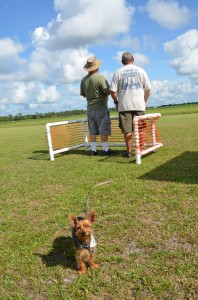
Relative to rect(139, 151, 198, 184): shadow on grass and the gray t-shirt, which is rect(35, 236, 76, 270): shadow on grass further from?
the gray t-shirt

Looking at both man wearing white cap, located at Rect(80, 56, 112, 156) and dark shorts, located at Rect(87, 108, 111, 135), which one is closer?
man wearing white cap, located at Rect(80, 56, 112, 156)

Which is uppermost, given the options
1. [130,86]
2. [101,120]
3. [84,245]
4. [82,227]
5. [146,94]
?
[130,86]

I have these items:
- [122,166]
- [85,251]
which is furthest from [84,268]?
[122,166]

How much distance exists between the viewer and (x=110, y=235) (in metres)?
3.60

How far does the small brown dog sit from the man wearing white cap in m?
6.00

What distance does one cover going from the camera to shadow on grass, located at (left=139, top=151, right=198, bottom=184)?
5.59m

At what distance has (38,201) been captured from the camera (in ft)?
17.1

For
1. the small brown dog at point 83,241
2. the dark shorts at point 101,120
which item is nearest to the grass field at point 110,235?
the small brown dog at point 83,241

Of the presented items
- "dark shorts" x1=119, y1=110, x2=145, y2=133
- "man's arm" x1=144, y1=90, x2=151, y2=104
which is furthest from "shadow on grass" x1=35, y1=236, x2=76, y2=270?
"man's arm" x1=144, y1=90, x2=151, y2=104

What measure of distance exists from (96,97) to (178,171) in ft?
11.8

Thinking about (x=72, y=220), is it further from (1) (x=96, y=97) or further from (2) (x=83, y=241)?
(1) (x=96, y=97)

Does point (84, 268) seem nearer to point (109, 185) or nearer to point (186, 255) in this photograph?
point (186, 255)

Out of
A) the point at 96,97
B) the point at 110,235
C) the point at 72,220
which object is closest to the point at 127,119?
the point at 96,97

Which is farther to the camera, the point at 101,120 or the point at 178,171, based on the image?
the point at 101,120
